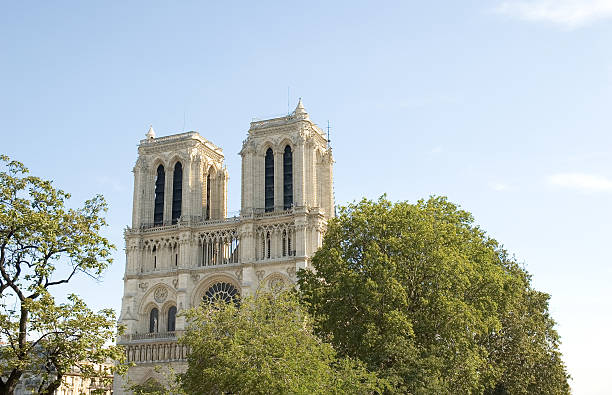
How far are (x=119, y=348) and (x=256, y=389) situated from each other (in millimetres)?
7395

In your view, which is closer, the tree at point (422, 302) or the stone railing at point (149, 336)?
the tree at point (422, 302)

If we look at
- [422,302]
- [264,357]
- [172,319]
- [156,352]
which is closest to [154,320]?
[172,319]

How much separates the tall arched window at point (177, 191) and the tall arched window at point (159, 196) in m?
1.03

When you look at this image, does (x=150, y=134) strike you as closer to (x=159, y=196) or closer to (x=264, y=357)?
(x=159, y=196)

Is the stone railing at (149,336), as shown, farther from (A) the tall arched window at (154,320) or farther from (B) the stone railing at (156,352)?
(A) the tall arched window at (154,320)

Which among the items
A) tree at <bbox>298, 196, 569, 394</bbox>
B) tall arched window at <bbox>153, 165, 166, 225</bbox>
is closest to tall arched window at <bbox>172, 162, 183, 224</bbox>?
tall arched window at <bbox>153, 165, 166, 225</bbox>

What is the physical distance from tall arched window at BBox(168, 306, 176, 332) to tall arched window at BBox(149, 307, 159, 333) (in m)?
1.02

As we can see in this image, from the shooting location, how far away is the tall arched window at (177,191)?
62500 millimetres

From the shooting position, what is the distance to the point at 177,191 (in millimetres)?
63000

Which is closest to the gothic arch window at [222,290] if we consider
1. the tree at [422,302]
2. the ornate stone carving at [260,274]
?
the ornate stone carving at [260,274]

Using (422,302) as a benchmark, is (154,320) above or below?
above

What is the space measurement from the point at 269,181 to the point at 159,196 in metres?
10.2

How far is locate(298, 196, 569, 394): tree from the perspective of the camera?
96.1 ft

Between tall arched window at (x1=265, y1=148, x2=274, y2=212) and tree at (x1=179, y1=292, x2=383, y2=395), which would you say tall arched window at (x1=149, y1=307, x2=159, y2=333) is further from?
tree at (x1=179, y1=292, x2=383, y2=395)
